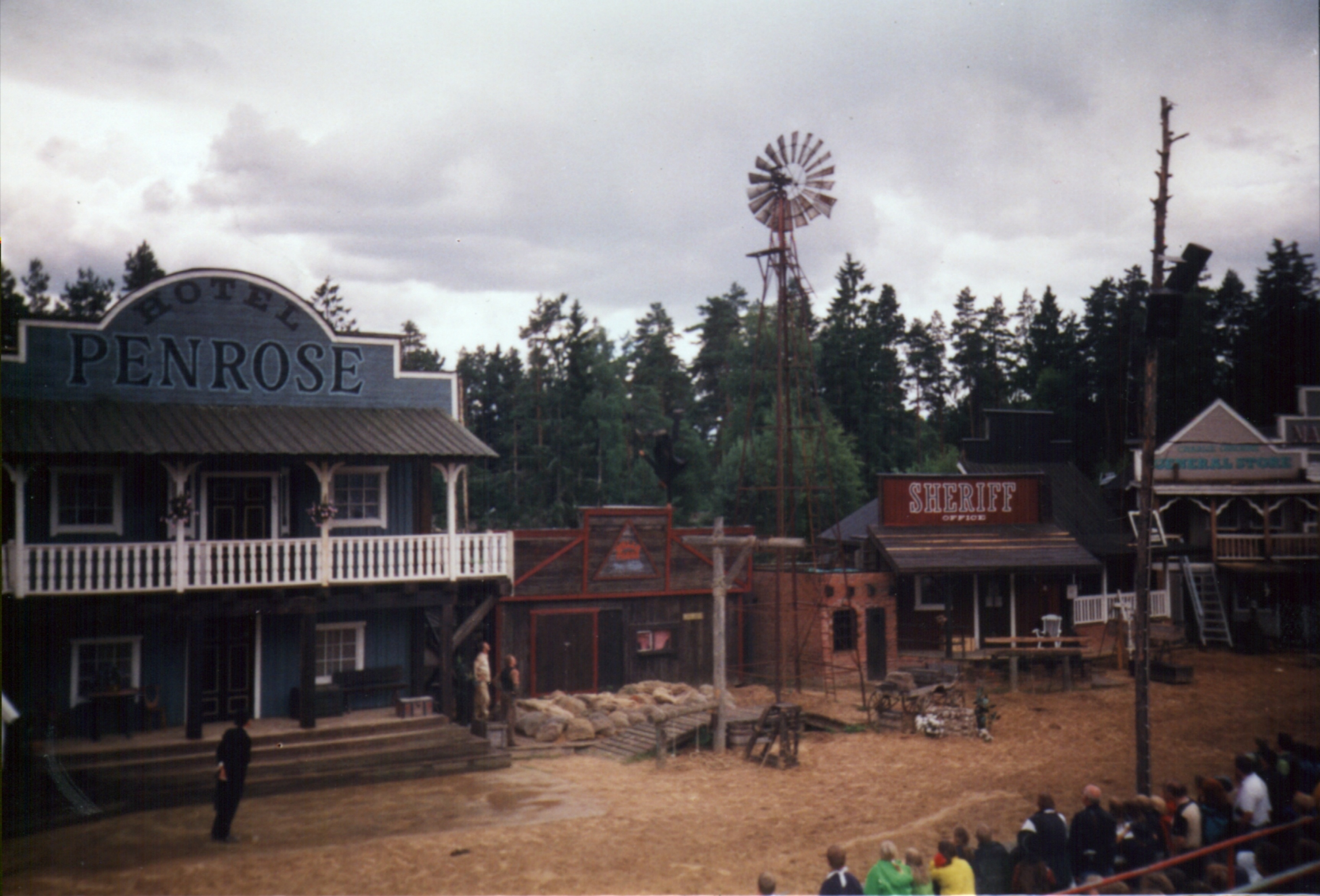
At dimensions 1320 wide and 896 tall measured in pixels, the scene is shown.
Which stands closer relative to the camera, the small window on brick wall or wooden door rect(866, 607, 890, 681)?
the small window on brick wall

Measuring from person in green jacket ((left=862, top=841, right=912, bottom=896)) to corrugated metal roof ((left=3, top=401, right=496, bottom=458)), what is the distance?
1149 centimetres

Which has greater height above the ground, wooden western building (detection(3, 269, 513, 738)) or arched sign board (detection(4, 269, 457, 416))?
arched sign board (detection(4, 269, 457, 416))

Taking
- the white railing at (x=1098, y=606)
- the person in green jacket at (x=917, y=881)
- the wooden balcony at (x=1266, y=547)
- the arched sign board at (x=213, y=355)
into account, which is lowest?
the person in green jacket at (x=917, y=881)

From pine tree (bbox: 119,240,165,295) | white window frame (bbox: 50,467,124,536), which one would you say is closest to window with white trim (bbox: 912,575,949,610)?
white window frame (bbox: 50,467,124,536)

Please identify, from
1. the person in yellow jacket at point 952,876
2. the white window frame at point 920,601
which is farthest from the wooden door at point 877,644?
the person in yellow jacket at point 952,876

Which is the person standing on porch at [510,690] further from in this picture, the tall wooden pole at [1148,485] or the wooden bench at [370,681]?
the tall wooden pole at [1148,485]

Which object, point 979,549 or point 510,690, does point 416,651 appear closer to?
point 510,690

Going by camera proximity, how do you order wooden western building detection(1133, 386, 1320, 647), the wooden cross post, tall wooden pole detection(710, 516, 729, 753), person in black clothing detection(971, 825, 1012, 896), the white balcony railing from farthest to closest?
wooden western building detection(1133, 386, 1320, 647)
tall wooden pole detection(710, 516, 729, 753)
the wooden cross post
the white balcony railing
person in black clothing detection(971, 825, 1012, 896)

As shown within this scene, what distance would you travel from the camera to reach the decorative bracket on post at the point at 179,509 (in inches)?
688

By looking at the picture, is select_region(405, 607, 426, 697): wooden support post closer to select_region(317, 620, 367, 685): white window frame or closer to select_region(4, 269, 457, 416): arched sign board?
select_region(317, 620, 367, 685): white window frame

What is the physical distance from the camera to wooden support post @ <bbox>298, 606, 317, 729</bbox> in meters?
18.3

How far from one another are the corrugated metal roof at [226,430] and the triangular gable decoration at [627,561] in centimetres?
596

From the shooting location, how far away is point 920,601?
2983 centimetres

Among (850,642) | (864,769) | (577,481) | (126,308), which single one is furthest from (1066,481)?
(126,308)
